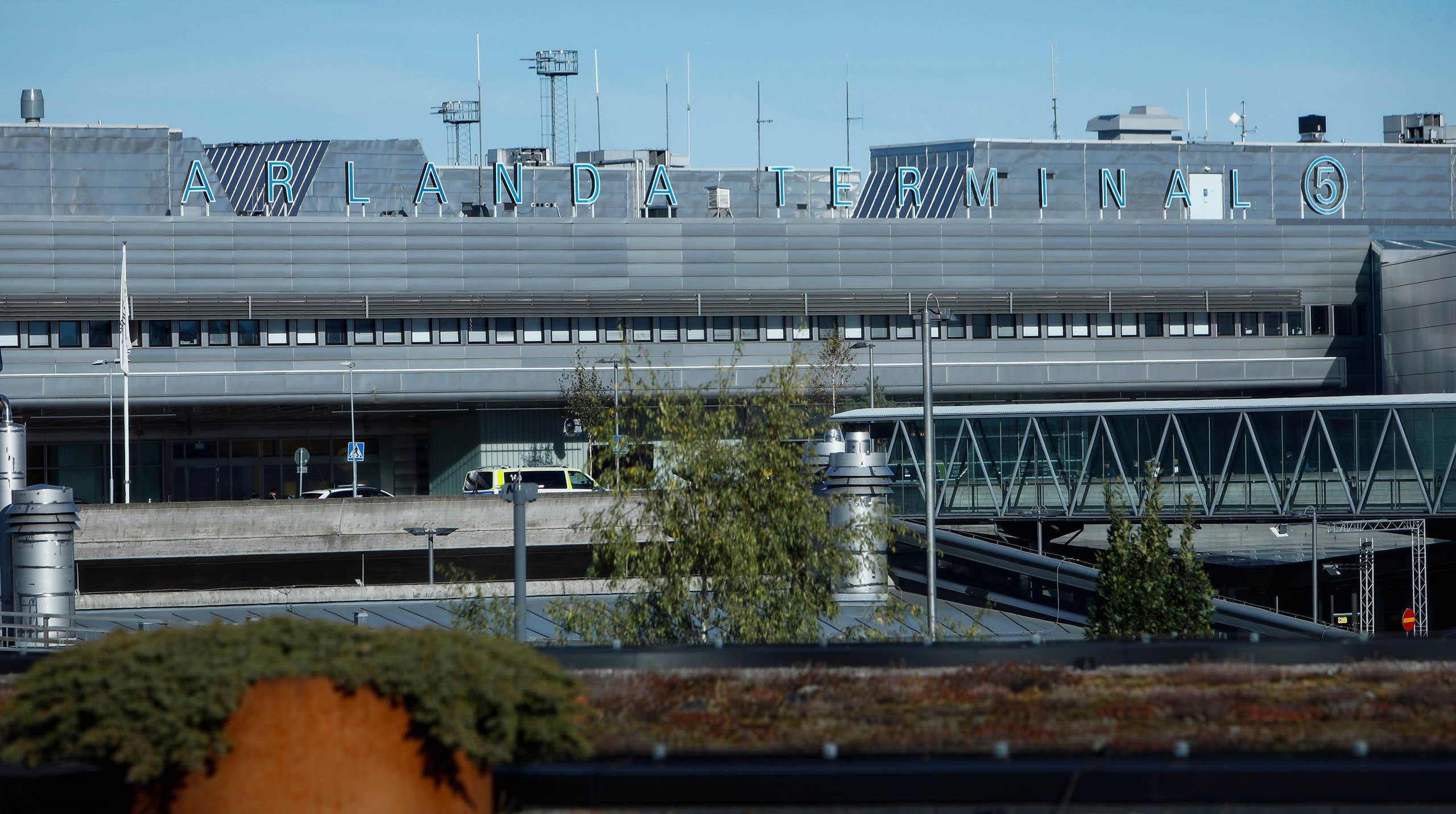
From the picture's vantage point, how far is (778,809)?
11.3 m

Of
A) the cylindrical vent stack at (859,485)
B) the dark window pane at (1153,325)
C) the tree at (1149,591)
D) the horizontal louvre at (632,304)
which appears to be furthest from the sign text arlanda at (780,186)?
the tree at (1149,591)

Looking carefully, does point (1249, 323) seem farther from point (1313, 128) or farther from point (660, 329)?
point (1313, 128)

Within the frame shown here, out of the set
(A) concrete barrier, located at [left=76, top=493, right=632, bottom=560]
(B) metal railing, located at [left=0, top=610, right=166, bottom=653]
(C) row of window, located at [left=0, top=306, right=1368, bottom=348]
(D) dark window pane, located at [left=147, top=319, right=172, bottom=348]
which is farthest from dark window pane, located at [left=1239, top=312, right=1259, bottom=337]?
(B) metal railing, located at [left=0, top=610, right=166, bottom=653]

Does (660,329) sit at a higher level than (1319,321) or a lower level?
lower

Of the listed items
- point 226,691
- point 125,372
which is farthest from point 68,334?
point 226,691

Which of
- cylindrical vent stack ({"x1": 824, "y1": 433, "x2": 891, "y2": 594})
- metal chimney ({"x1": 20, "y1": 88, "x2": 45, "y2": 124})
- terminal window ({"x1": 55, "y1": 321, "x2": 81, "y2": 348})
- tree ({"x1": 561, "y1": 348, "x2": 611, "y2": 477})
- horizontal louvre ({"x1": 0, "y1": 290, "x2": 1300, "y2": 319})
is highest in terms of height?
metal chimney ({"x1": 20, "y1": 88, "x2": 45, "y2": 124})

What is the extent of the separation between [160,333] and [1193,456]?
163 ft

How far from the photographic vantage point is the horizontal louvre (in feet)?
236

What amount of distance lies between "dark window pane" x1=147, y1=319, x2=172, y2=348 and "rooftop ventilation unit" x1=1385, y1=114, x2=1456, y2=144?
93.4m

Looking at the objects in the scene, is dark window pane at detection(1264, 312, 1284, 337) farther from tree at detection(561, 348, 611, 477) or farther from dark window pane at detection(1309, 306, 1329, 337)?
tree at detection(561, 348, 611, 477)

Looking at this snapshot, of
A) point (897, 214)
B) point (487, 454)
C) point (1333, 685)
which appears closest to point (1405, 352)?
point (897, 214)

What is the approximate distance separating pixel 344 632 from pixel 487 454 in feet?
217

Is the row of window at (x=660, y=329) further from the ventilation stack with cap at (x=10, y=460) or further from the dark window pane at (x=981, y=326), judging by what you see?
the ventilation stack with cap at (x=10, y=460)

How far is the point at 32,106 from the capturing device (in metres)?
92.6
